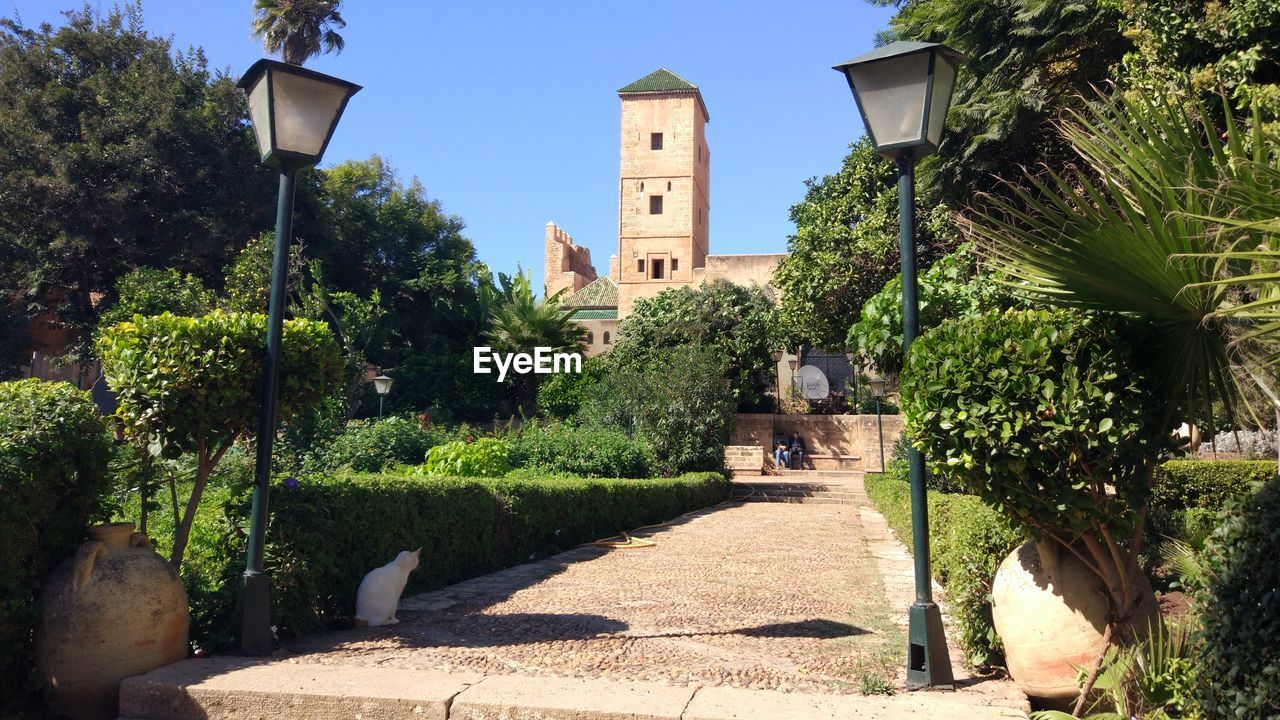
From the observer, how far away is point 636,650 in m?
5.00

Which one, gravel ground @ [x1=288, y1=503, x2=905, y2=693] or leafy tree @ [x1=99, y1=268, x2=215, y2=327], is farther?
leafy tree @ [x1=99, y1=268, x2=215, y2=327]

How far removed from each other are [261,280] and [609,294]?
26787 mm

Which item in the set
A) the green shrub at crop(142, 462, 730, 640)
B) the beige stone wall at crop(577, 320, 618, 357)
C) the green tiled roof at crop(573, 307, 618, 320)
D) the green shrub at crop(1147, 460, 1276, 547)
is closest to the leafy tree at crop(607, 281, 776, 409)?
the beige stone wall at crop(577, 320, 618, 357)

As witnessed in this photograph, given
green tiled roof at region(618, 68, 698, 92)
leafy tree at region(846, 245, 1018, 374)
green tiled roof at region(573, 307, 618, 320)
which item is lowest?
leafy tree at region(846, 245, 1018, 374)

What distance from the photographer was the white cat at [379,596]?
5.54m

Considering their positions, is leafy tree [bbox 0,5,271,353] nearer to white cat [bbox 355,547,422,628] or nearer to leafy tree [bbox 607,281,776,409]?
leafy tree [bbox 607,281,776,409]

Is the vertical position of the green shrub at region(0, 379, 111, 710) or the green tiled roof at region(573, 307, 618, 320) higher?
the green tiled roof at region(573, 307, 618, 320)

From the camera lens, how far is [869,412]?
30938mm

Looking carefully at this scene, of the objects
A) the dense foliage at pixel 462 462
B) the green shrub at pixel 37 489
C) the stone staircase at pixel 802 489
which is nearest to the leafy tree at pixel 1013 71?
the dense foliage at pixel 462 462

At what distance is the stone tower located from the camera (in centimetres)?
4584

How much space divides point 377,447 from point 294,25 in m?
20.1

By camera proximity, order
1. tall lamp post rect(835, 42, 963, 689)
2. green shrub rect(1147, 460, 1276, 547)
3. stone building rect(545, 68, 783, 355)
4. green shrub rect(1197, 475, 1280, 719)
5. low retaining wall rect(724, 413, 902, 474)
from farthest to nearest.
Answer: stone building rect(545, 68, 783, 355)
low retaining wall rect(724, 413, 902, 474)
green shrub rect(1147, 460, 1276, 547)
tall lamp post rect(835, 42, 963, 689)
green shrub rect(1197, 475, 1280, 719)

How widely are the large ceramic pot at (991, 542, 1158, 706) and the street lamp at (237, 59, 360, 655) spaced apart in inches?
146

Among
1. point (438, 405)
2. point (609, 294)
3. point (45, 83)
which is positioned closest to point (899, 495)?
point (438, 405)
